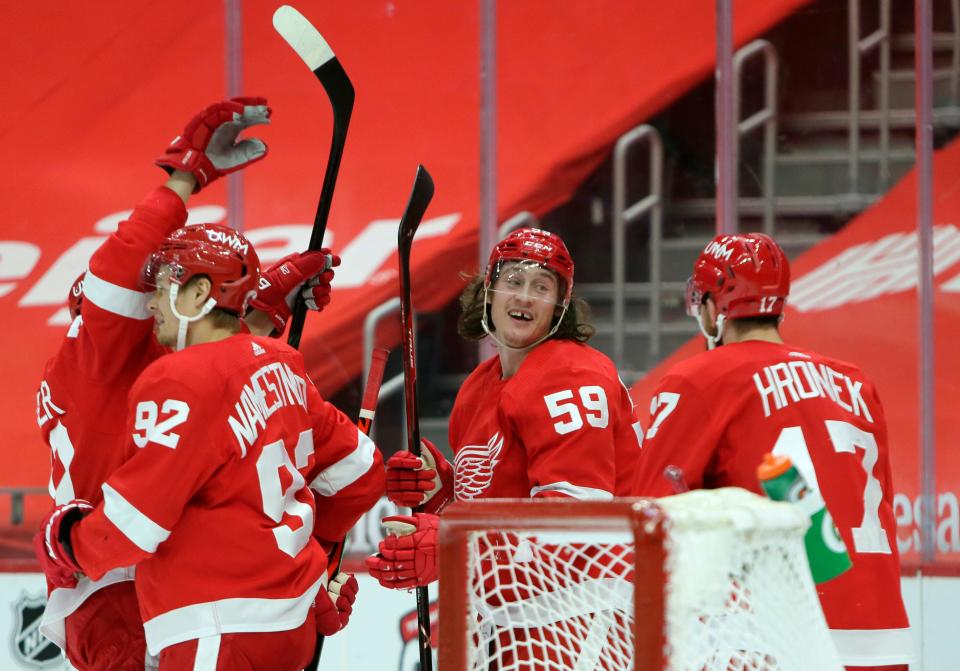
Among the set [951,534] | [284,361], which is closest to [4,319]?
[284,361]

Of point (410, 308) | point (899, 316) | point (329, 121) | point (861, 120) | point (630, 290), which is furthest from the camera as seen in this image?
point (329, 121)

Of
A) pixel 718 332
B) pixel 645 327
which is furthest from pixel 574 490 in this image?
pixel 645 327

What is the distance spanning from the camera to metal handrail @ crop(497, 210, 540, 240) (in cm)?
430

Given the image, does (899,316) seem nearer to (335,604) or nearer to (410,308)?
(410,308)

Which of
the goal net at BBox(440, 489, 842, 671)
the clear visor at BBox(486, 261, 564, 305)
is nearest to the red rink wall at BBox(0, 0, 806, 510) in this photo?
the clear visor at BBox(486, 261, 564, 305)

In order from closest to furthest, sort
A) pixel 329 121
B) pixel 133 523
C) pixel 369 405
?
pixel 133 523 → pixel 369 405 → pixel 329 121

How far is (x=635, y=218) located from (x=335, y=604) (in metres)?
2.12

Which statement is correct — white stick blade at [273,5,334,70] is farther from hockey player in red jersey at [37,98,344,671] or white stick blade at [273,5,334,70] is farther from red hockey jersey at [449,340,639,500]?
red hockey jersey at [449,340,639,500]

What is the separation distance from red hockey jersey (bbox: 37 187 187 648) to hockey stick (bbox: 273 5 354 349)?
1.51 ft

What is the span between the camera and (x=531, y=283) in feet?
8.26

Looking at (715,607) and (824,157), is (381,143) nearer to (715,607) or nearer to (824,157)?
(824,157)

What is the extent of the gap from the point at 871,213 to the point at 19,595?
3.15m

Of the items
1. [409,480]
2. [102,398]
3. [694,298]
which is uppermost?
[694,298]

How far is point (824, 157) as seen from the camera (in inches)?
164
